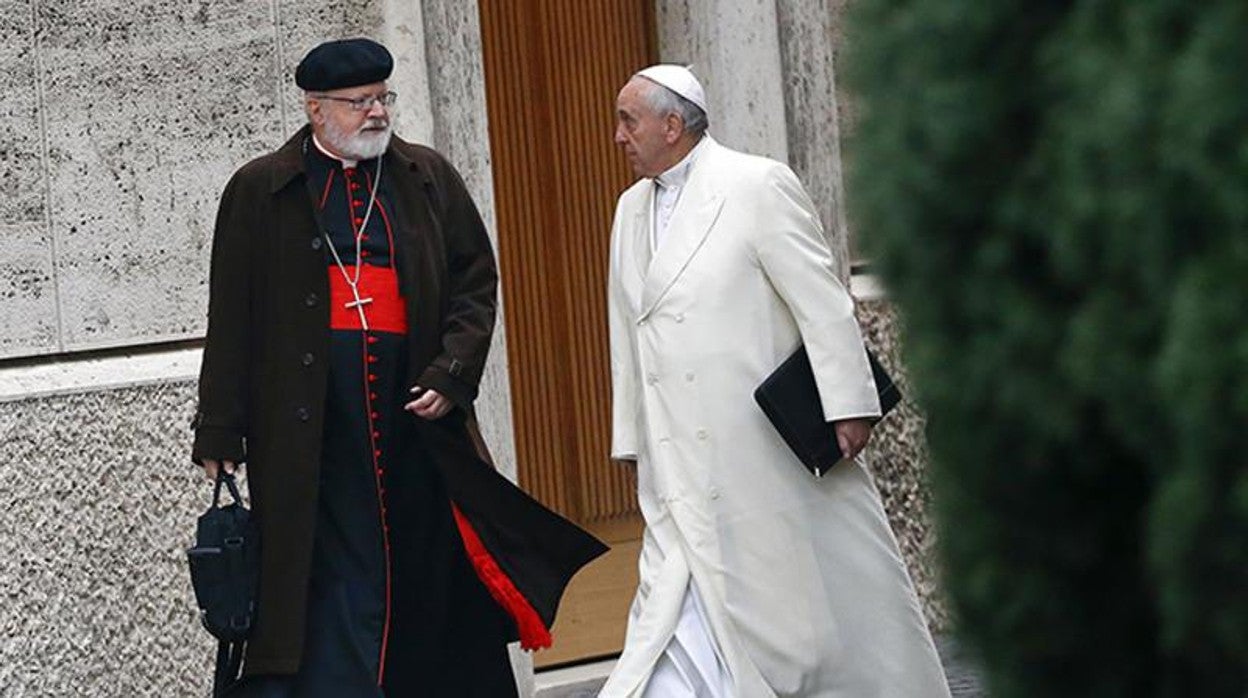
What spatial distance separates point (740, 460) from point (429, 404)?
0.73 metres

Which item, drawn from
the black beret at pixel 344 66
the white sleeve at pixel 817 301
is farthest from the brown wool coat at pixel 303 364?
the white sleeve at pixel 817 301

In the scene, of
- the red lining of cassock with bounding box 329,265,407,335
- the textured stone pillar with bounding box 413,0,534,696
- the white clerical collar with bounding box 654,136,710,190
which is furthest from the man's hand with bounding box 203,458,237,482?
the textured stone pillar with bounding box 413,0,534,696

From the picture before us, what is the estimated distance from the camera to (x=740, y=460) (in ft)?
22.2

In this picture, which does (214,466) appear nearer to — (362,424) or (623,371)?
(362,424)

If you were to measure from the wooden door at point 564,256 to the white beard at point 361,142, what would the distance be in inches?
97.2

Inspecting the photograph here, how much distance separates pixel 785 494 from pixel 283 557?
1.16 metres

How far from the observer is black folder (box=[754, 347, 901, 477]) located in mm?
6672

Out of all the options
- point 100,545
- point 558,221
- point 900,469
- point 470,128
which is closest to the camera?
point 100,545

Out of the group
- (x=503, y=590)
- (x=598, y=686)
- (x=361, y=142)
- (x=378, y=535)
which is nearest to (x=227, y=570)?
(x=378, y=535)

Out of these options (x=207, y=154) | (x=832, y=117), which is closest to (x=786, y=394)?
(x=207, y=154)

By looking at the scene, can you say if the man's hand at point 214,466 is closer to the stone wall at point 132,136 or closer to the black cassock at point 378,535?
the black cassock at point 378,535

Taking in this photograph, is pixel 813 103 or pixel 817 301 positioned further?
pixel 813 103

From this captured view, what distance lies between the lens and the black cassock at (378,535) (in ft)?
22.2

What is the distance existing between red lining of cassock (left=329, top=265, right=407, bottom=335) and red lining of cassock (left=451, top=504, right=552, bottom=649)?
1.50 feet
